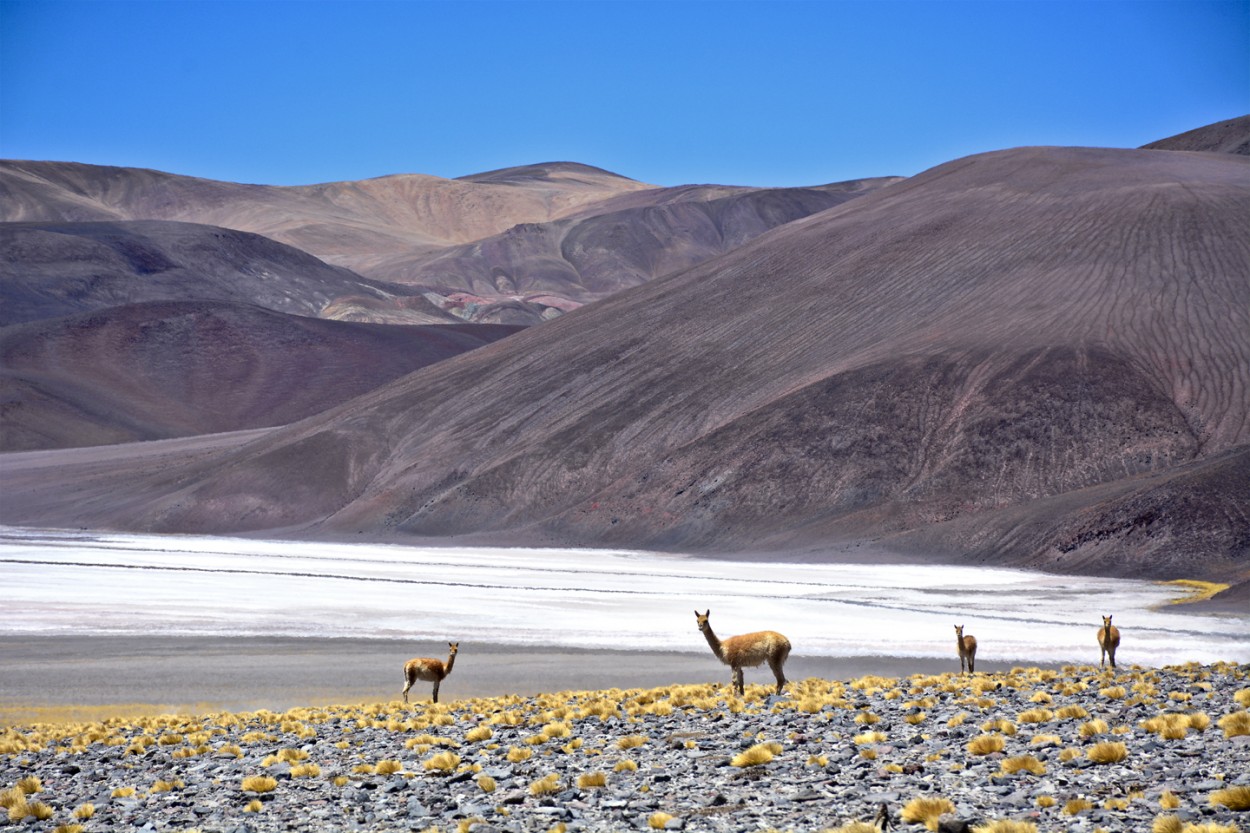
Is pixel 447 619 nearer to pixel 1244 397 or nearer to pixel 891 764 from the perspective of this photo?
pixel 891 764

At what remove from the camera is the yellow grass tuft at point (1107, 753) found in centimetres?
1075

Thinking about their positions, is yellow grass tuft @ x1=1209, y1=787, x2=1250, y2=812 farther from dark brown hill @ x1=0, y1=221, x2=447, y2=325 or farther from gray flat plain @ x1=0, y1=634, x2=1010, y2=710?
dark brown hill @ x1=0, y1=221, x2=447, y2=325

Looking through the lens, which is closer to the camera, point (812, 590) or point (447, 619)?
point (447, 619)

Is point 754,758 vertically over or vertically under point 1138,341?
under

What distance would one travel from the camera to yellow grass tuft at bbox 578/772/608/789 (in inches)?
461

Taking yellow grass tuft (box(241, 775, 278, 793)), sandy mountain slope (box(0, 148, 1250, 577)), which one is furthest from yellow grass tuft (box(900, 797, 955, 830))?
sandy mountain slope (box(0, 148, 1250, 577))

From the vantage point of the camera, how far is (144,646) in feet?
94.7

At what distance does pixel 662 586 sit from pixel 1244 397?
35747 mm

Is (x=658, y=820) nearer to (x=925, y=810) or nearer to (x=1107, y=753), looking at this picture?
(x=925, y=810)

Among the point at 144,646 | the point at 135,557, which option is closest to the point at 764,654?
the point at 144,646

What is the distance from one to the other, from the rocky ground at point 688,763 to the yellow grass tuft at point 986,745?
0.02m

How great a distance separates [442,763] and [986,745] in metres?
5.06

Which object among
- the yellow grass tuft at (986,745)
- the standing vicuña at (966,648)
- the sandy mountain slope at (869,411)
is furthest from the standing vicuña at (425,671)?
the sandy mountain slope at (869,411)

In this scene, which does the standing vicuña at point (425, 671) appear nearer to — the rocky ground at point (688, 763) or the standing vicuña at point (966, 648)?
the rocky ground at point (688, 763)
